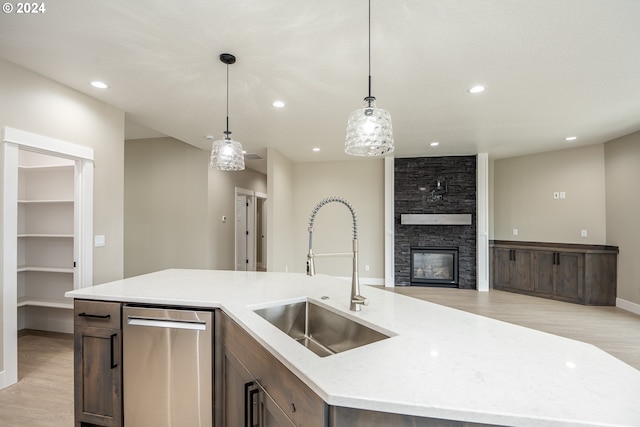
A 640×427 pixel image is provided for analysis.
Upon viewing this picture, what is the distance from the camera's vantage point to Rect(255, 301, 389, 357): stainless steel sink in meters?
1.38

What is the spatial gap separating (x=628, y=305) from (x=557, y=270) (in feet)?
3.04

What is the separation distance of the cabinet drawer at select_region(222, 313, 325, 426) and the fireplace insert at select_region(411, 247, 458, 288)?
16.6 ft

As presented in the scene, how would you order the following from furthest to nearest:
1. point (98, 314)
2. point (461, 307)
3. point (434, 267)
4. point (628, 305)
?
point (434, 267)
point (461, 307)
point (628, 305)
point (98, 314)

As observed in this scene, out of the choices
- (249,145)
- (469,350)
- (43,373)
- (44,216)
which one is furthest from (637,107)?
(44,216)

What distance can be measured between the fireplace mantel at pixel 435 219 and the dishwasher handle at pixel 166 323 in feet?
16.0

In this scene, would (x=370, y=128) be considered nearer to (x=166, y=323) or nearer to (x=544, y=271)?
(x=166, y=323)

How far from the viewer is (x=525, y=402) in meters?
0.73

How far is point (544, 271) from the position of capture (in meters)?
5.12

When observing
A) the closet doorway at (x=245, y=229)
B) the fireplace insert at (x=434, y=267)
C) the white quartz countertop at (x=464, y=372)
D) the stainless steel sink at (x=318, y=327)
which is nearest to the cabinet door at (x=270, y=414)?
the white quartz countertop at (x=464, y=372)

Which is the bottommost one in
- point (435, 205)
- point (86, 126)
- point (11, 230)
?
point (11, 230)

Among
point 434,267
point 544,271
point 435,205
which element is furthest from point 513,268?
point 435,205

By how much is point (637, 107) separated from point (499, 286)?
3584 millimetres

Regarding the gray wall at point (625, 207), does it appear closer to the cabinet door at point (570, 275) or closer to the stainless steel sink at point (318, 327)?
the cabinet door at point (570, 275)

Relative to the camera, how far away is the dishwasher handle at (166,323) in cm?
163
